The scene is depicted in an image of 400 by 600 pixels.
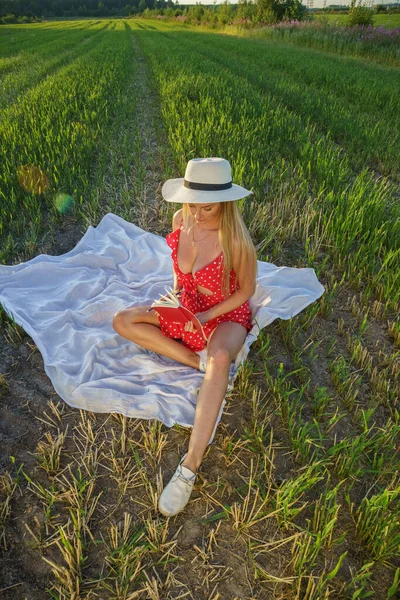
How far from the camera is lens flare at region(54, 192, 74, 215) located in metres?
4.04

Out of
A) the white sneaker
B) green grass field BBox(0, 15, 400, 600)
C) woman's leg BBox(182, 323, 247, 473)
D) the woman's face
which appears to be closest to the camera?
green grass field BBox(0, 15, 400, 600)

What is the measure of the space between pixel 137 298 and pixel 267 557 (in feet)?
6.25

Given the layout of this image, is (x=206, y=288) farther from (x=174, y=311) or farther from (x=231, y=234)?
(x=231, y=234)

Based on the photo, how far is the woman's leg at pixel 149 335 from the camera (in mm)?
2322

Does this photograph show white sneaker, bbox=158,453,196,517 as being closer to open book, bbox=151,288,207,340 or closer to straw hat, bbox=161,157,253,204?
open book, bbox=151,288,207,340

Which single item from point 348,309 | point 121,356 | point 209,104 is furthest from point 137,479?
point 209,104

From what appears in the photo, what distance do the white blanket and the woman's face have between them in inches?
27.2

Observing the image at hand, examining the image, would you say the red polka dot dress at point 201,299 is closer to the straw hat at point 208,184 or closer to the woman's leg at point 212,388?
the woman's leg at point 212,388

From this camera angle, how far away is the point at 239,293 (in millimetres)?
2240

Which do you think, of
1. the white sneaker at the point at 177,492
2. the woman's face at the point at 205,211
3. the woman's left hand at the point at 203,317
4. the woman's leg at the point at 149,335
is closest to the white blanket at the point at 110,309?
the woman's leg at the point at 149,335

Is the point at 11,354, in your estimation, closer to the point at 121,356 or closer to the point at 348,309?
the point at 121,356

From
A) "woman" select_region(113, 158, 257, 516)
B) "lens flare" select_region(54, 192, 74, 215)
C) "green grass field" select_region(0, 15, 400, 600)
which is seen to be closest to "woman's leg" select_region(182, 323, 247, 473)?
"woman" select_region(113, 158, 257, 516)

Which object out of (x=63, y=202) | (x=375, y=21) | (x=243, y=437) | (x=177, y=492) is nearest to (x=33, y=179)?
(x=63, y=202)

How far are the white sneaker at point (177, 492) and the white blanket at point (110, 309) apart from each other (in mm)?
301
